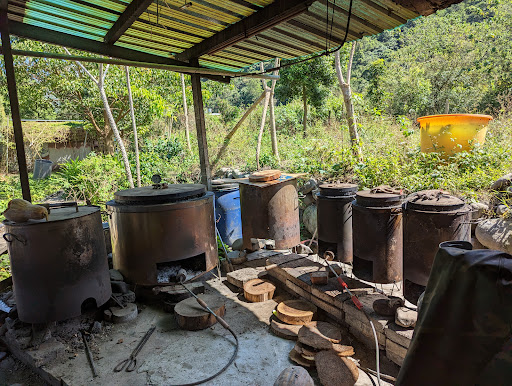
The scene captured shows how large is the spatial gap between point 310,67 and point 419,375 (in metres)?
13.0

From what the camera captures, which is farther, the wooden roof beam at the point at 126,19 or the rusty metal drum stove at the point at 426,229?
the wooden roof beam at the point at 126,19

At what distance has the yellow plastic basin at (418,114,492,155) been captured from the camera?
6051mm

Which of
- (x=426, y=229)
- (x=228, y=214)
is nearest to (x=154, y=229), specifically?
(x=228, y=214)

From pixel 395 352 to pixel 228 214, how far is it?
160 inches

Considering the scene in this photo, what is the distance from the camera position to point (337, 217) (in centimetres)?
450

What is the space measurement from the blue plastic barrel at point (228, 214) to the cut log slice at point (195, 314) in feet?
8.34

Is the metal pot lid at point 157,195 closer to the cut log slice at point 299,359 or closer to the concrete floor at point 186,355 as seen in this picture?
the concrete floor at point 186,355

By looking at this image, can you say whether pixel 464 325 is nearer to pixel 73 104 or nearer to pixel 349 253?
pixel 349 253

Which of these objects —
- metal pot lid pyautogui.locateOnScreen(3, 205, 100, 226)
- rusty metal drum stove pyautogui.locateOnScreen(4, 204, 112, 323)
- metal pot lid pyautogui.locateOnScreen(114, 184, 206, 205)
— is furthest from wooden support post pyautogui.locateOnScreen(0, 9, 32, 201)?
metal pot lid pyautogui.locateOnScreen(114, 184, 206, 205)

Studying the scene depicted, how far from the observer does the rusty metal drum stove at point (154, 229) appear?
157 inches

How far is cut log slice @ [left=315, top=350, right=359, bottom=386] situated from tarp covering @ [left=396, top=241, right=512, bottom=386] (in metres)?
1.73

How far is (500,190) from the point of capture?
494 centimetres

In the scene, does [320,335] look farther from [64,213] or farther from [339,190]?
[64,213]

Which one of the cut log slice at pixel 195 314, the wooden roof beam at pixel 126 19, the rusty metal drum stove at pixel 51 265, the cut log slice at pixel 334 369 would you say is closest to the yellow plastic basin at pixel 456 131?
the cut log slice at pixel 334 369
